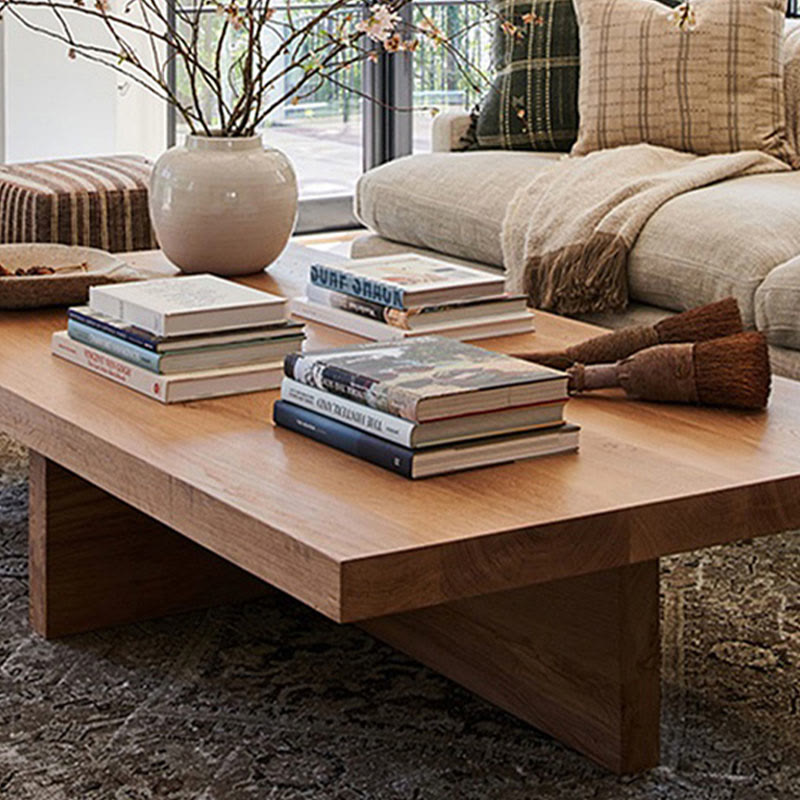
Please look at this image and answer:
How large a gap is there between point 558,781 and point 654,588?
23cm

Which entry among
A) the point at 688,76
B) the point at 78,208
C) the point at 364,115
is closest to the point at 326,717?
the point at 78,208

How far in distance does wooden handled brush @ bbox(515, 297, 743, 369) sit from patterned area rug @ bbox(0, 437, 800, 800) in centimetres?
41

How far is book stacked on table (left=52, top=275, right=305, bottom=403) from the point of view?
72.9 inches

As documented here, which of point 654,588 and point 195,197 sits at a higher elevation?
point 195,197

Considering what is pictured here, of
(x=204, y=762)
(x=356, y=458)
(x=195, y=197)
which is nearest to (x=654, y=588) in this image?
(x=356, y=458)

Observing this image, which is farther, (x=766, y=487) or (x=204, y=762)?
(x=204, y=762)

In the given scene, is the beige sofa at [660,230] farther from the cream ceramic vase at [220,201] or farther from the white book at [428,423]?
the white book at [428,423]

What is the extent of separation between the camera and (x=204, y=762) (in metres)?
1.72

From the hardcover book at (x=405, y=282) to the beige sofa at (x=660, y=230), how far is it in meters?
0.77

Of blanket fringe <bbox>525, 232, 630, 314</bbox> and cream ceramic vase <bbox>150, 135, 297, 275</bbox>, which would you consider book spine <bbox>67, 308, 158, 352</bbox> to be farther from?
blanket fringe <bbox>525, 232, 630, 314</bbox>

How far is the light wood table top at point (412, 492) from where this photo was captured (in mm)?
1346

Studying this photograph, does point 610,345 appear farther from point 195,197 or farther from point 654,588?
point 195,197

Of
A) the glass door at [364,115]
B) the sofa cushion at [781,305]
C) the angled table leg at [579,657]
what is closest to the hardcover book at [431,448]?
the angled table leg at [579,657]

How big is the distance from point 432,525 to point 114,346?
68 cm
